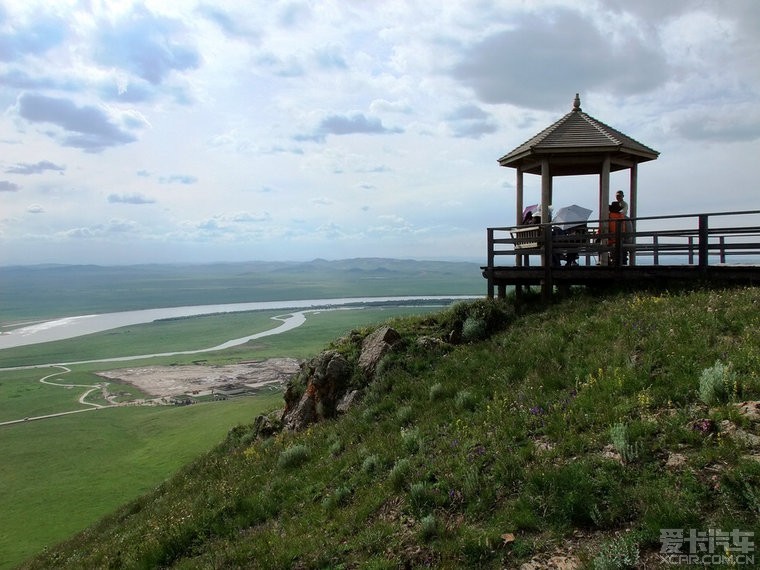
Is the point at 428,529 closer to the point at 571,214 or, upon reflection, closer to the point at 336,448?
the point at 336,448

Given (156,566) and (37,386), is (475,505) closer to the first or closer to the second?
(156,566)

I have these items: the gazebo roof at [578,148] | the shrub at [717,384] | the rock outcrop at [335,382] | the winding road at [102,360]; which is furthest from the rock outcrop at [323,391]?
the winding road at [102,360]

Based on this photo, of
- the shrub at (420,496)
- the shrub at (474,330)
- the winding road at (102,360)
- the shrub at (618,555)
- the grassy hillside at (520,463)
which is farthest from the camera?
the winding road at (102,360)

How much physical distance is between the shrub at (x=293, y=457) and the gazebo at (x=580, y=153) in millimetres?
11335

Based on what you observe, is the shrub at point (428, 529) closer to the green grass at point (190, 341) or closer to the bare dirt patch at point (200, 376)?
the bare dirt patch at point (200, 376)

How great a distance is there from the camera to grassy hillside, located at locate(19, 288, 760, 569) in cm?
624

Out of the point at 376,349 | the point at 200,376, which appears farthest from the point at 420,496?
the point at 200,376

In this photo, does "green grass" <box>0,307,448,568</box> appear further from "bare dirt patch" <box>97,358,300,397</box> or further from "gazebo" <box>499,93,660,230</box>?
"gazebo" <box>499,93,660,230</box>

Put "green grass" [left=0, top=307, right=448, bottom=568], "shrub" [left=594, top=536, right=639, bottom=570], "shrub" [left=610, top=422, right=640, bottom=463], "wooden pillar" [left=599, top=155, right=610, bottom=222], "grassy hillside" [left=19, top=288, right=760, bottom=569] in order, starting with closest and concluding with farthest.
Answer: "shrub" [left=594, top=536, right=639, bottom=570] < "grassy hillside" [left=19, top=288, right=760, bottom=569] < "shrub" [left=610, top=422, right=640, bottom=463] < "wooden pillar" [left=599, top=155, right=610, bottom=222] < "green grass" [left=0, top=307, right=448, bottom=568]

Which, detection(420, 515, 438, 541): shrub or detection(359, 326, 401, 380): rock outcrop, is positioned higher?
detection(359, 326, 401, 380): rock outcrop

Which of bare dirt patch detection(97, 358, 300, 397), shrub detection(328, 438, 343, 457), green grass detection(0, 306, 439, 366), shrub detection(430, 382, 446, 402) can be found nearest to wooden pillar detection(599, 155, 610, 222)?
shrub detection(430, 382, 446, 402)

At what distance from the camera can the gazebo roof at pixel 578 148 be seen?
662 inches

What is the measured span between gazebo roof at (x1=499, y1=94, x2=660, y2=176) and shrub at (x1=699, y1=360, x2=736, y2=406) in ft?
35.4

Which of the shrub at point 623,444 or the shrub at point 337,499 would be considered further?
the shrub at point 337,499
